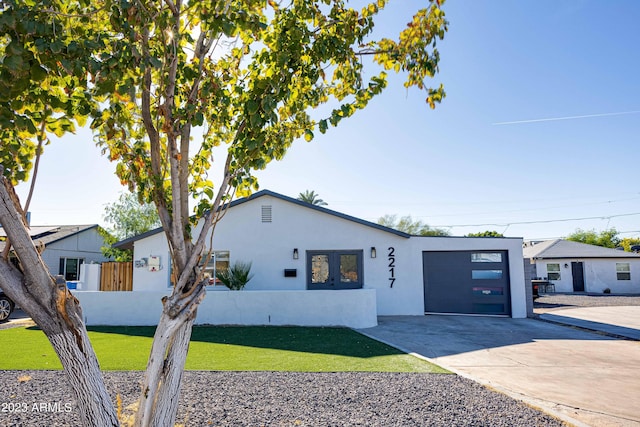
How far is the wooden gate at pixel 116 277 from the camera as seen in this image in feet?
45.6

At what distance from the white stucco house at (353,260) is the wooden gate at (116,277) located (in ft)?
1.45

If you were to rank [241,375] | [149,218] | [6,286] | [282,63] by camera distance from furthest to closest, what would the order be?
[149,218] → [241,375] → [282,63] → [6,286]

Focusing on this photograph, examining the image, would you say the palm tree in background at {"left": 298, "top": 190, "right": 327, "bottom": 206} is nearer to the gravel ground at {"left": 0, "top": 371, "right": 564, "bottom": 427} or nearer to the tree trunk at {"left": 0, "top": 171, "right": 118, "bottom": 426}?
the gravel ground at {"left": 0, "top": 371, "right": 564, "bottom": 427}

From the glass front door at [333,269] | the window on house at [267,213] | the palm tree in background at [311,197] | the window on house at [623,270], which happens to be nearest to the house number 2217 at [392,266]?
the glass front door at [333,269]

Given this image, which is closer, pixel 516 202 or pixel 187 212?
pixel 187 212

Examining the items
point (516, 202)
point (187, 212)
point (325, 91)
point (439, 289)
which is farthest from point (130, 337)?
point (516, 202)

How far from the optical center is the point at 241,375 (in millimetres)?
5621

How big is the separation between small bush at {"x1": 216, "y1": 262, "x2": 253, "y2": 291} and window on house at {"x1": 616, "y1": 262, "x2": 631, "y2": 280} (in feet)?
86.9

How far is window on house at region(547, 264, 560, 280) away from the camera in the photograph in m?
27.3

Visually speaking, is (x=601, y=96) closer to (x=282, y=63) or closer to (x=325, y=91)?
(x=325, y=91)

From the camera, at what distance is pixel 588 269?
26203 mm

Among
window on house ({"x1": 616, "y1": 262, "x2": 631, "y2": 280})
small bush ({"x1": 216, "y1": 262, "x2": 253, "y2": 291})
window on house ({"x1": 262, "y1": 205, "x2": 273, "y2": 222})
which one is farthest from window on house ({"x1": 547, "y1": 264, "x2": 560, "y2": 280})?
small bush ({"x1": 216, "y1": 262, "x2": 253, "y2": 291})

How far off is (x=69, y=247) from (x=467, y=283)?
863 inches

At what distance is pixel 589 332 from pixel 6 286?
12582 mm
